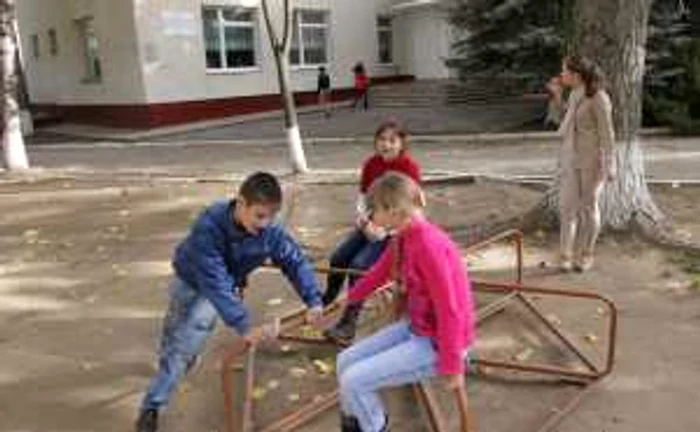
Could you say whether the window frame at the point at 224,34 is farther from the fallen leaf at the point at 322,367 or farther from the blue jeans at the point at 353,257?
the fallen leaf at the point at 322,367

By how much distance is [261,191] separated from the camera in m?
4.31

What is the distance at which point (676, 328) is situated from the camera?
262 inches

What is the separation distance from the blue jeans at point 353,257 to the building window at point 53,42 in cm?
2608

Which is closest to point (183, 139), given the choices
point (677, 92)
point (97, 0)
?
point (97, 0)

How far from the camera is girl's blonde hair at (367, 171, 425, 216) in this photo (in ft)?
13.0

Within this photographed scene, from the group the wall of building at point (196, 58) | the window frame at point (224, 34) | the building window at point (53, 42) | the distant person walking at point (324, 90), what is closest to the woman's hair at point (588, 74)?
the wall of building at point (196, 58)

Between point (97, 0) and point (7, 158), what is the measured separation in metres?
10.7

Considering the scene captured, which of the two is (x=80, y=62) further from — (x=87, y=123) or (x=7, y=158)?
(x=7, y=158)

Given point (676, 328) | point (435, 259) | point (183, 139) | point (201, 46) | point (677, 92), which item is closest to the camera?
point (435, 259)

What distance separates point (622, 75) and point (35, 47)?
26.9 metres

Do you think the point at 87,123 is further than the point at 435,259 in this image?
Yes

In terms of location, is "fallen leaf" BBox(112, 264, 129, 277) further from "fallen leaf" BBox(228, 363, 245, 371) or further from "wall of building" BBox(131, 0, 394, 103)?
"wall of building" BBox(131, 0, 394, 103)

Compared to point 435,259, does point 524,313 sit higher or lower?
lower

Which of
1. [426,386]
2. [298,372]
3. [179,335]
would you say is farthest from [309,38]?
[179,335]
